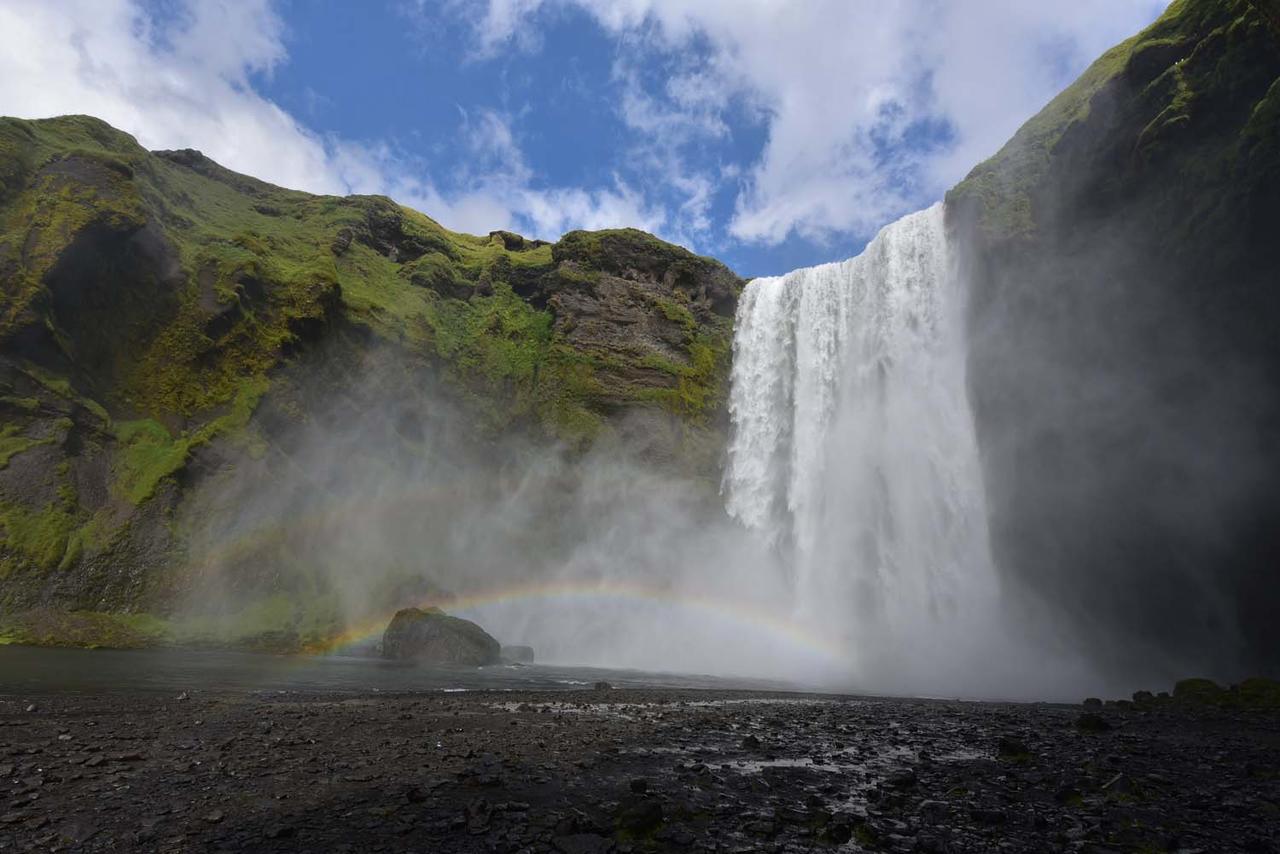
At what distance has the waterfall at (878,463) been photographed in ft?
105

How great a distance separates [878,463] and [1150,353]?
535 inches

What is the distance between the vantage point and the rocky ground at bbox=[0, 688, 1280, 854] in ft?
19.2

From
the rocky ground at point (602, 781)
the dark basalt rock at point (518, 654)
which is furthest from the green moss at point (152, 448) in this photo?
the rocky ground at point (602, 781)

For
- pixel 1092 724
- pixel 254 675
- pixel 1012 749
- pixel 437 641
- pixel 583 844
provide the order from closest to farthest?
pixel 583 844 < pixel 1012 749 < pixel 1092 724 < pixel 254 675 < pixel 437 641

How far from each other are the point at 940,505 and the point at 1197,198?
53.1 ft

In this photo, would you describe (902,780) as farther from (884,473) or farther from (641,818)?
(884,473)

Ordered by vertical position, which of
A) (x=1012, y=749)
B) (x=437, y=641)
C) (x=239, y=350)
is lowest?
(x=437, y=641)

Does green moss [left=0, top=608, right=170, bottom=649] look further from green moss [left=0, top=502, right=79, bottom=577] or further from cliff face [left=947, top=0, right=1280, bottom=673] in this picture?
cliff face [left=947, top=0, right=1280, bottom=673]

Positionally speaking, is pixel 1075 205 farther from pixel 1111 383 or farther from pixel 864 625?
pixel 864 625

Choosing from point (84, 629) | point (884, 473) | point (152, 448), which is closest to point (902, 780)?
point (884, 473)

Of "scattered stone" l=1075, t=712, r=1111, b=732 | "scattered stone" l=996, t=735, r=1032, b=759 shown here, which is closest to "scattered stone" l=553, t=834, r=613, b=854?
"scattered stone" l=996, t=735, r=1032, b=759

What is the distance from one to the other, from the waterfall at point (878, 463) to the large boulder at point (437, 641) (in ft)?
55.4

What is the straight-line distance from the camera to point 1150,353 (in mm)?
26984

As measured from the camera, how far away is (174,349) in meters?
41.7
